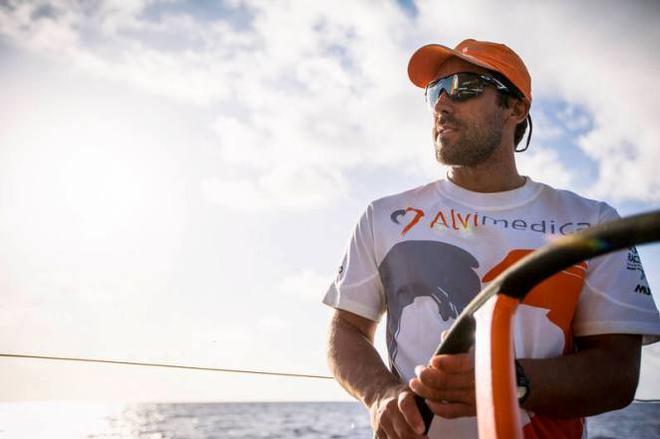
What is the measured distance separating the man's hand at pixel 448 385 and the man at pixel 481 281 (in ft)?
0.38

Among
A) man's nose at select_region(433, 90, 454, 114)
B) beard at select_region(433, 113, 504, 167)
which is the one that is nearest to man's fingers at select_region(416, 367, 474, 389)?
beard at select_region(433, 113, 504, 167)

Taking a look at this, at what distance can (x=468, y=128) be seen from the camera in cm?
264

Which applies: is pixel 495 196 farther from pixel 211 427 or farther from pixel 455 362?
pixel 211 427

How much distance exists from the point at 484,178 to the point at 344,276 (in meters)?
0.90

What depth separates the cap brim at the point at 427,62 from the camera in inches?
114

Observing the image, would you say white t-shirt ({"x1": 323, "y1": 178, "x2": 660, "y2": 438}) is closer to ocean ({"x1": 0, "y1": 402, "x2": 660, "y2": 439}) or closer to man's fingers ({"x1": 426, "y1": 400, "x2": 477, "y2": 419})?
man's fingers ({"x1": 426, "y1": 400, "x2": 477, "y2": 419})

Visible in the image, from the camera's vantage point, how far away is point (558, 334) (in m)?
2.04

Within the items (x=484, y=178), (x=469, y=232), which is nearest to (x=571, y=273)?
(x=469, y=232)

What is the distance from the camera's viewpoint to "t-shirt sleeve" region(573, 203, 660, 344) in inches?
78.4

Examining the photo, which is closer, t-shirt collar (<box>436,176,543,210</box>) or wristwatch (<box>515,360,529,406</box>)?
wristwatch (<box>515,360,529,406</box>)

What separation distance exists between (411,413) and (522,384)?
35 centimetres

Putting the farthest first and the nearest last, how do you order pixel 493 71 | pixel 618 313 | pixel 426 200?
pixel 493 71, pixel 426 200, pixel 618 313

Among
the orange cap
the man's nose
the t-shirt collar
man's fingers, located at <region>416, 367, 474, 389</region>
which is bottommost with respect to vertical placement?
man's fingers, located at <region>416, 367, 474, 389</region>

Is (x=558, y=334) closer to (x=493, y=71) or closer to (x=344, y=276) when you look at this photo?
(x=344, y=276)
